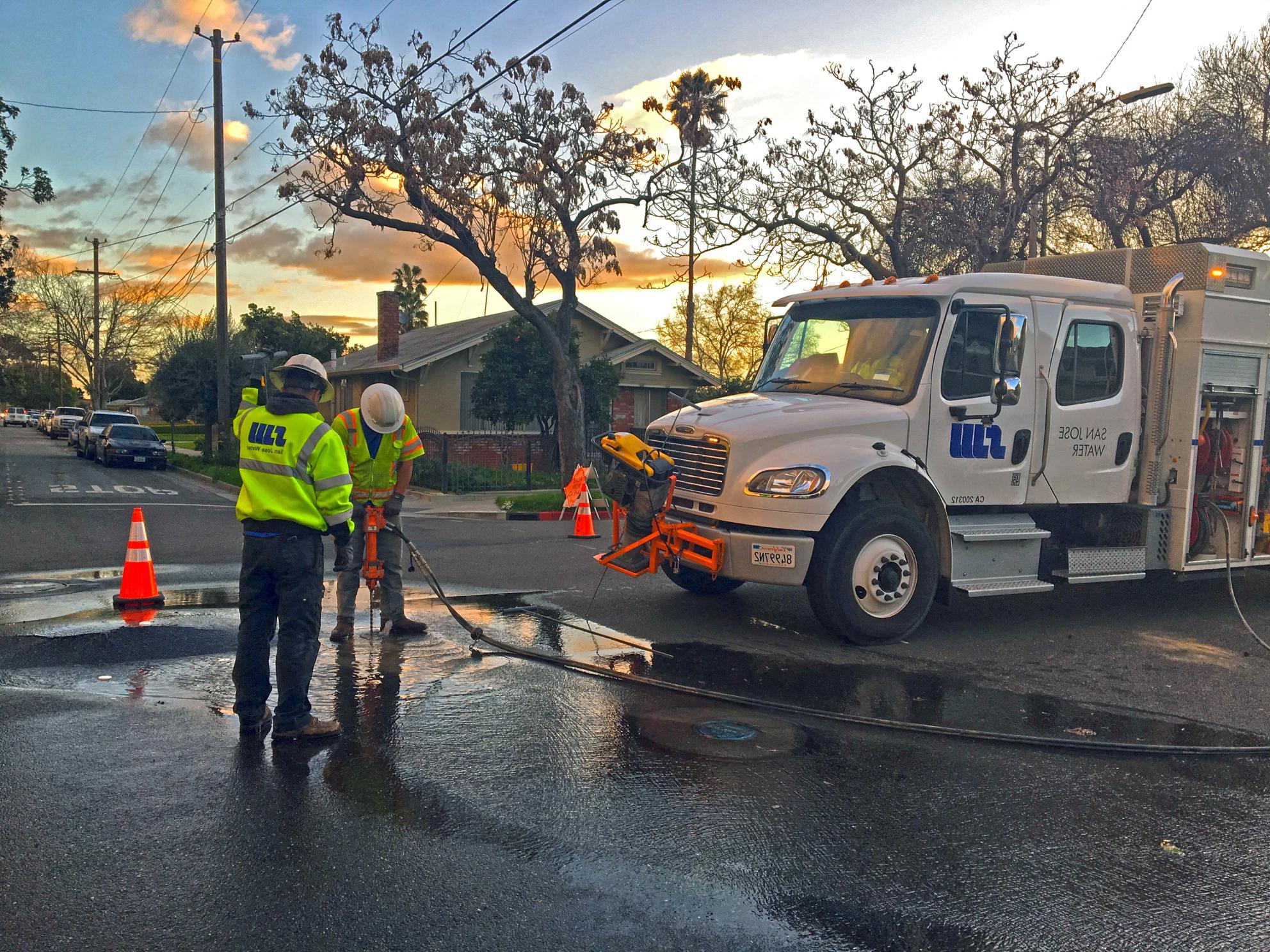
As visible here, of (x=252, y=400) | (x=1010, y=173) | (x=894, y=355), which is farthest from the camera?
(x=1010, y=173)

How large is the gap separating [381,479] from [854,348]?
3.89 meters

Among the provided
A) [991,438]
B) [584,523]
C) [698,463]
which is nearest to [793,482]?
[698,463]

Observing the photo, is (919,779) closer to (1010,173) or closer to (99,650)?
(99,650)

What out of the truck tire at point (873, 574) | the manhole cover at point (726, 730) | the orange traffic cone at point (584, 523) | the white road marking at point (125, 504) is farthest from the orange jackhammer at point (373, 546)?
the white road marking at point (125, 504)

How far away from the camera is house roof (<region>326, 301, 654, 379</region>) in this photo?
30062 millimetres

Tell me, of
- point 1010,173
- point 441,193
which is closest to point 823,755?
point 441,193

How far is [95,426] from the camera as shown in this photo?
115 feet

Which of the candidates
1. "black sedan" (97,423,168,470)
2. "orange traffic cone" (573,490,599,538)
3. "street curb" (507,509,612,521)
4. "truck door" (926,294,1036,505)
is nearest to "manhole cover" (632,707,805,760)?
"truck door" (926,294,1036,505)

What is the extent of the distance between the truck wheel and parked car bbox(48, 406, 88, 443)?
54.4 meters

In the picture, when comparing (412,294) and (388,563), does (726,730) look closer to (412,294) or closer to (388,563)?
Answer: (388,563)

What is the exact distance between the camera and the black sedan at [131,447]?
A: 30547 mm

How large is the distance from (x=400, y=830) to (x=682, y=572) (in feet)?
17.1

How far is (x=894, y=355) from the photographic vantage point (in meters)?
8.20

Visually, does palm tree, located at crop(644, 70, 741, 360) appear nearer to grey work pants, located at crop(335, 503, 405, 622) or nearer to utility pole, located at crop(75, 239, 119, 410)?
grey work pants, located at crop(335, 503, 405, 622)
